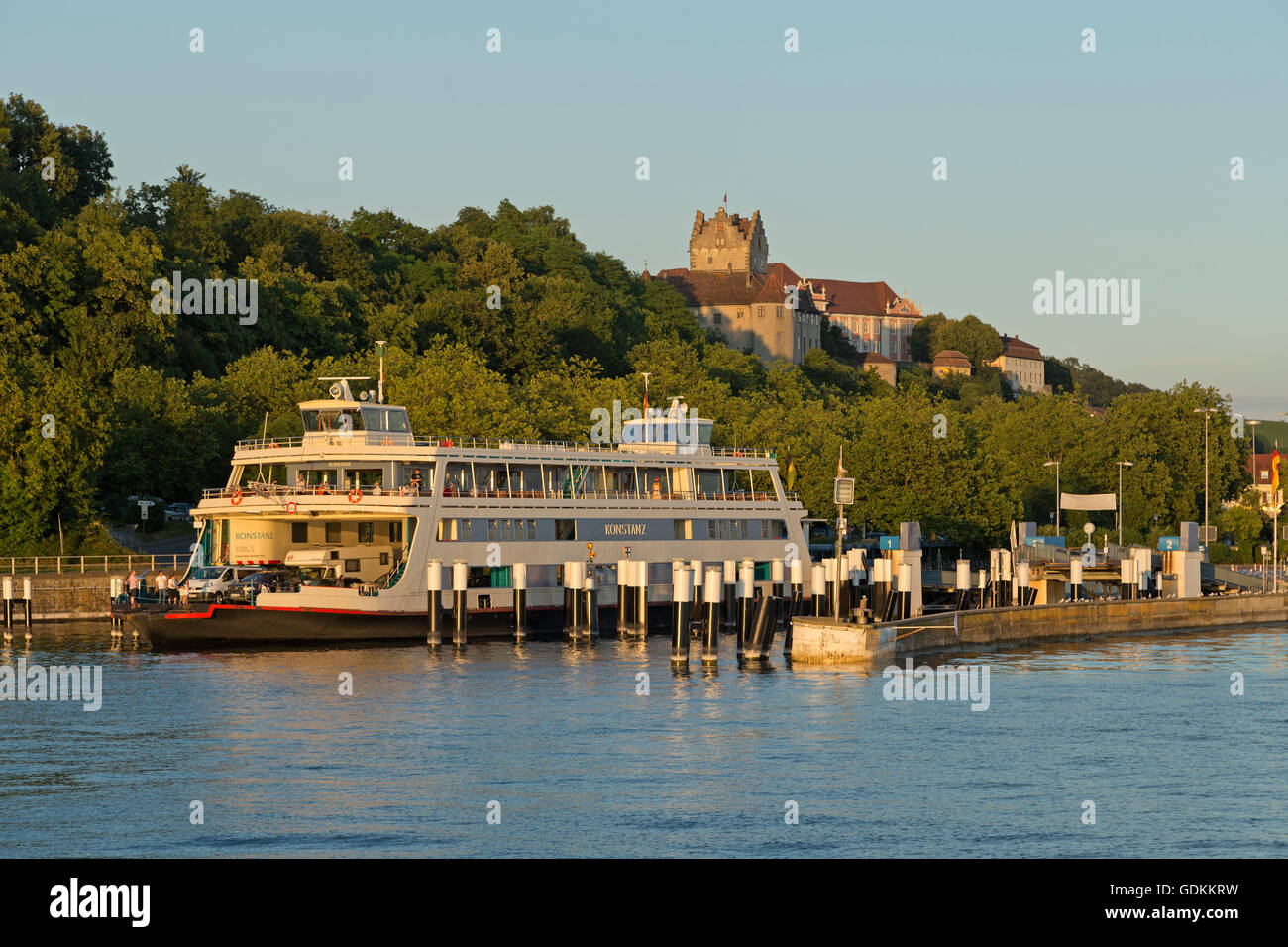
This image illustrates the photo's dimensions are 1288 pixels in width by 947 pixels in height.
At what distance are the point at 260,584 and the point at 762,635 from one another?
17.3 meters

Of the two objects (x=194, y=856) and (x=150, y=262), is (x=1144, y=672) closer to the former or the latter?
(x=194, y=856)

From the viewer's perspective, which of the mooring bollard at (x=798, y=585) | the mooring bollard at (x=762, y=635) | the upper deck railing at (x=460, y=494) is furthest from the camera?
the mooring bollard at (x=798, y=585)

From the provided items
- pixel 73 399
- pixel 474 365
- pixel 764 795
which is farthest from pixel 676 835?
pixel 474 365

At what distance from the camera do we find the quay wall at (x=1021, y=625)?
51938 mm

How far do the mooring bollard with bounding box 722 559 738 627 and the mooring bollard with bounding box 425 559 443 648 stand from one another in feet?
38.0

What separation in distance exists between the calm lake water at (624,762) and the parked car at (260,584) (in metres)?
2.54

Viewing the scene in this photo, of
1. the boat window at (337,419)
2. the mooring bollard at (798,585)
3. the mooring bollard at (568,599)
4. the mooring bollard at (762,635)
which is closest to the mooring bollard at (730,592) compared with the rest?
the mooring bollard at (798,585)

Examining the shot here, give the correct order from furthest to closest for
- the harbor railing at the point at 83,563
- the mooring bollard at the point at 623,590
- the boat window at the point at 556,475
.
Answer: the harbor railing at the point at 83,563, the boat window at the point at 556,475, the mooring bollard at the point at 623,590

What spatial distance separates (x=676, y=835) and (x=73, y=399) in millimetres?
54622

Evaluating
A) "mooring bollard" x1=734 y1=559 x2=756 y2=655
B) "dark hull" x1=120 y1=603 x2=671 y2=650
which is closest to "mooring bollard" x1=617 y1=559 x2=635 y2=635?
"mooring bollard" x1=734 y1=559 x2=756 y2=655

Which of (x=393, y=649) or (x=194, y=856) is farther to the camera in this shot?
(x=393, y=649)

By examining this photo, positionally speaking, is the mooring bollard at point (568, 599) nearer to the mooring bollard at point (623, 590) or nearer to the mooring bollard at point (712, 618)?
the mooring bollard at point (623, 590)
